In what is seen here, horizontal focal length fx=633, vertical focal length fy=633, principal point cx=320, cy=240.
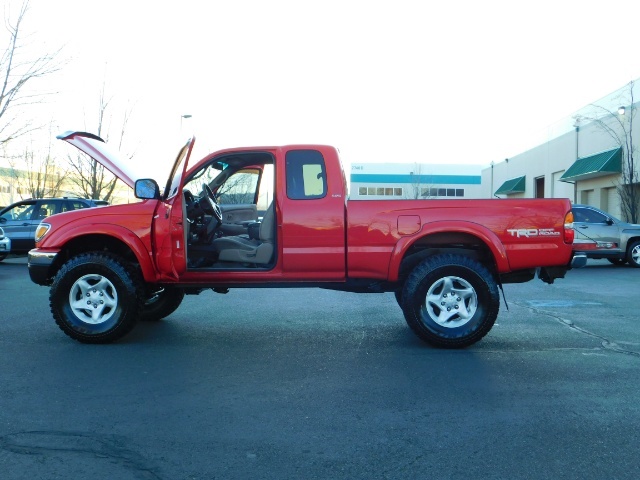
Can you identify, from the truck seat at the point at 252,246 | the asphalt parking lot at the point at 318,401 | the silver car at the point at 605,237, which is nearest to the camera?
the asphalt parking lot at the point at 318,401

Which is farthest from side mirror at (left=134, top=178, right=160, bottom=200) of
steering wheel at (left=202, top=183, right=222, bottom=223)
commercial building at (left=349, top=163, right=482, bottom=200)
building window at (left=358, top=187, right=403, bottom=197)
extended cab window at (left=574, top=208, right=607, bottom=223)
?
commercial building at (left=349, top=163, right=482, bottom=200)

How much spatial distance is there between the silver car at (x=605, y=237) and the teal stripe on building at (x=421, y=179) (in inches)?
1774

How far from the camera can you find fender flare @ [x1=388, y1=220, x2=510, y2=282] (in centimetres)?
645

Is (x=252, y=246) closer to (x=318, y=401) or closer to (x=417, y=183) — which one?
(x=318, y=401)

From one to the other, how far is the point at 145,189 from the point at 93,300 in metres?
1.29

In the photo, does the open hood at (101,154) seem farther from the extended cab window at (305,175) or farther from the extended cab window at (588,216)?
the extended cab window at (588,216)

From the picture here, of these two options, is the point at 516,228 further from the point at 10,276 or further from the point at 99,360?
the point at 10,276

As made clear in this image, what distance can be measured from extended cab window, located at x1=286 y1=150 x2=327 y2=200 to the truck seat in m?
0.36

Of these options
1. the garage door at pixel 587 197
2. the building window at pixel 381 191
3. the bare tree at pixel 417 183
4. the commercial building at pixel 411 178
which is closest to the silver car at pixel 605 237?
the garage door at pixel 587 197

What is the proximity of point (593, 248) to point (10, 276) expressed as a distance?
1381 centimetres

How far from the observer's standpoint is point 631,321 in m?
7.98

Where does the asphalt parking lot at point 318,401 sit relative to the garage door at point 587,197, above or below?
below

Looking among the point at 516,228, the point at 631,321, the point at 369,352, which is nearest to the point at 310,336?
the point at 369,352

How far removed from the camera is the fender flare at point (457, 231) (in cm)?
645
